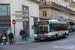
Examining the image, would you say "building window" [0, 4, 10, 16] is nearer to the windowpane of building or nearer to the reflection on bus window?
the windowpane of building

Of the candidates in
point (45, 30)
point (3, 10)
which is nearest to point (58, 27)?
point (45, 30)

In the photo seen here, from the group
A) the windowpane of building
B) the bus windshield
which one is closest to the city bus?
the bus windshield

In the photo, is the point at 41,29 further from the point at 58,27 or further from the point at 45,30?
the point at 58,27

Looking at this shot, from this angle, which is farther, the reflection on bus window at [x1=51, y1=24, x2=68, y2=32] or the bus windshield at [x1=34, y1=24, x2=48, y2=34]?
the reflection on bus window at [x1=51, y1=24, x2=68, y2=32]

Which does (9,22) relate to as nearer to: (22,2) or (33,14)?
(22,2)

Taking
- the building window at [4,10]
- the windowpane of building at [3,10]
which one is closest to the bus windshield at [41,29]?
the building window at [4,10]

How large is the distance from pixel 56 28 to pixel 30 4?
6835 millimetres

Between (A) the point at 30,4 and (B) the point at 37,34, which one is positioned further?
(A) the point at 30,4

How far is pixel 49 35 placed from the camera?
20.0 m

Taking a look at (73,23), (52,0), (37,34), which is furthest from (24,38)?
(73,23)

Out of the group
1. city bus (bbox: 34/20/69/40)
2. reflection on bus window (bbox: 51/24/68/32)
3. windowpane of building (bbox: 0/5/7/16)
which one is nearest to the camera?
city bus (bbox: 34/20/69/40)

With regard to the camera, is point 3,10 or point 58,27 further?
point 3,10

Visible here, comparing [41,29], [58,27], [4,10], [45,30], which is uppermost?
[4,10]

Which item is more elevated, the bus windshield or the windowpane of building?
the windowpane of building
